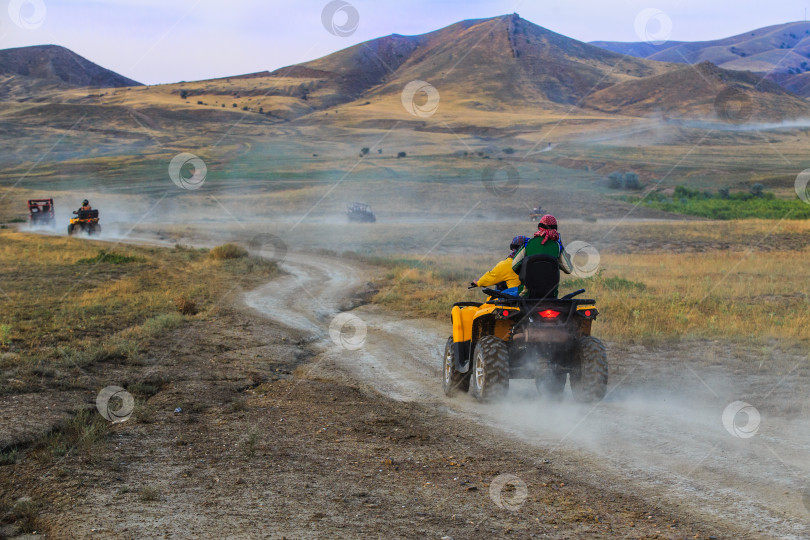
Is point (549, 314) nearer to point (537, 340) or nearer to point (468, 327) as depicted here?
point (537, 340)

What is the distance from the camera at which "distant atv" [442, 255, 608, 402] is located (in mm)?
8484

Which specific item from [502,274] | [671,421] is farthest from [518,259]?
[671,421]

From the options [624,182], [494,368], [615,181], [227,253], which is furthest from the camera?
[615,181]

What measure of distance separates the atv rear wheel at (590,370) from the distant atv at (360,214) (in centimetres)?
4711

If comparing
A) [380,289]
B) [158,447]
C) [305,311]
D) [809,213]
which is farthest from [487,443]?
[809,213]

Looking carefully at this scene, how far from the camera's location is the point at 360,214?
183ft

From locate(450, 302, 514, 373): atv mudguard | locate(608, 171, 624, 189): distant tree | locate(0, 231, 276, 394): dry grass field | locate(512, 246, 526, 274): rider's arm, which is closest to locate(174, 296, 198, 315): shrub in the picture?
locate(0, 231, 276, 394): dry grass field

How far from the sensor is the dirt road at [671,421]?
19.2 ft

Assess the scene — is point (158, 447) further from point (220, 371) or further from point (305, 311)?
point (305, 311)

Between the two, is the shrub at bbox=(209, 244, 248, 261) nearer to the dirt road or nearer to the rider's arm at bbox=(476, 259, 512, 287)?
the dirt road

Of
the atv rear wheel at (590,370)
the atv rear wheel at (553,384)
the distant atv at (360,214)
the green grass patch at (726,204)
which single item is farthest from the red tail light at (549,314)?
the green grass patch at (726,204)

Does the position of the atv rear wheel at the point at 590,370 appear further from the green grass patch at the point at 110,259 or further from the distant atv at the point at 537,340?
the green grass patch at the point at 110,259

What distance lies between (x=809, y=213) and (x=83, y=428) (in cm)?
5639

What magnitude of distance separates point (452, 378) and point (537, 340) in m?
1.73
